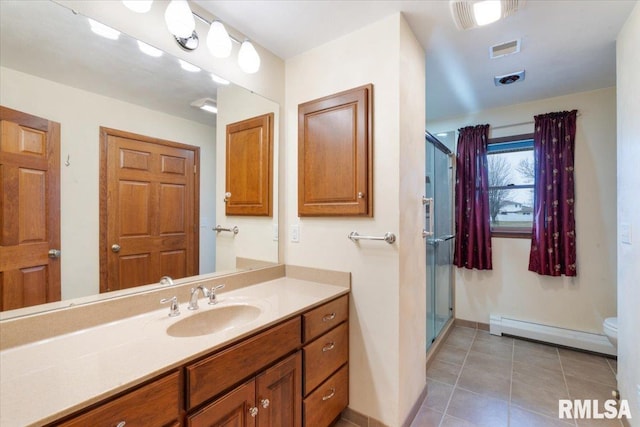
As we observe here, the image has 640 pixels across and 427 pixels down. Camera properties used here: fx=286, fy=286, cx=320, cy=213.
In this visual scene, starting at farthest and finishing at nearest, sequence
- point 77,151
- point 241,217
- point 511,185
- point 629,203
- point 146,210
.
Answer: point 511,185 → point 241,217 → point 629,203 → point 146,210 → point 77,151

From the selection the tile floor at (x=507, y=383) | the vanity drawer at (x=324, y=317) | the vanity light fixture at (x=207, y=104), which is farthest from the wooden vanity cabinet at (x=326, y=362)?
the vanity light fixture at (x=207, y=104)

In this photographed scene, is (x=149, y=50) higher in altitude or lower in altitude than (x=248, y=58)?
lower

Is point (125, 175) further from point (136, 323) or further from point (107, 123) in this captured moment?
point (136, 323)

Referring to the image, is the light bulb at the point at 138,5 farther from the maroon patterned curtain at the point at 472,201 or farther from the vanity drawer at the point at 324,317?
the maroon patterned curtain at the point at 472,201

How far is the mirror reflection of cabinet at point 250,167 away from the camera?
1.80 meters

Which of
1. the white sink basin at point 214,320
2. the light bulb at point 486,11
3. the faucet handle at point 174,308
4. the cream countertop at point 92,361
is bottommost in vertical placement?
the white sink basin at point 214,320

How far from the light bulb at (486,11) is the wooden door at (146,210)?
1.63 m

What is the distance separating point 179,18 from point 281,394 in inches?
71.1

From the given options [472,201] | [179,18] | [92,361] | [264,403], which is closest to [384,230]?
[264,403]

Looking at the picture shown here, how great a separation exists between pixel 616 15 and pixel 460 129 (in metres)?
1.62

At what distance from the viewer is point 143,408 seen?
815 millimetres

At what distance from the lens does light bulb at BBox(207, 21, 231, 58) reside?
152 cm

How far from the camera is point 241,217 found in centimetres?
187

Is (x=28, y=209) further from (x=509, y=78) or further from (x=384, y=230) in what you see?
(x=509, y=78)
